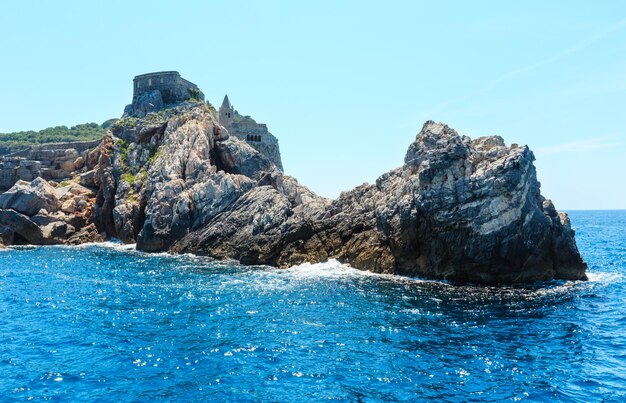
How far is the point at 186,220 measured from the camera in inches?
2493

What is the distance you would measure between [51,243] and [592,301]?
71.8 metres

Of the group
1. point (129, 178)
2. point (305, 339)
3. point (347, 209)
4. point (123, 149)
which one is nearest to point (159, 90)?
point (123, 149)

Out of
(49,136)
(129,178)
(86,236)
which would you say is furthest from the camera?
(49,136)

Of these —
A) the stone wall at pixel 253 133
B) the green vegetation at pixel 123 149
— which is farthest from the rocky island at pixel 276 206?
the stone wall at pixel 253 133

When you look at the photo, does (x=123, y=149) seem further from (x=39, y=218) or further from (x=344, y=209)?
(x=344, y=209)

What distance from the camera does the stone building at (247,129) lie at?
96625 millimetres

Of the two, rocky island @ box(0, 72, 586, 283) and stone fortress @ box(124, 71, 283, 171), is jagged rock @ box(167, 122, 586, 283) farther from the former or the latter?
stone fortress @ box(124, 71, 283, 171)

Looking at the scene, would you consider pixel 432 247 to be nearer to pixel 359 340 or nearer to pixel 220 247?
pixel 359 340

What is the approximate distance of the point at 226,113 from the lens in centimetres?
9681

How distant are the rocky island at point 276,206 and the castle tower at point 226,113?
24 centimetres

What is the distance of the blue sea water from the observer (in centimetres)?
2103

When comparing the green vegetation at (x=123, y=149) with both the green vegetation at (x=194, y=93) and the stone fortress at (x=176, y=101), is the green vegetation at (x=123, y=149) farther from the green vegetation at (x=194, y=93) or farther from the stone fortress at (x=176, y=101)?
the green vegetation at (x=194, y=93)

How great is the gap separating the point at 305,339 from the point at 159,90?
81421 mm

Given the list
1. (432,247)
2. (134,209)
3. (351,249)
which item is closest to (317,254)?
(351,249)
